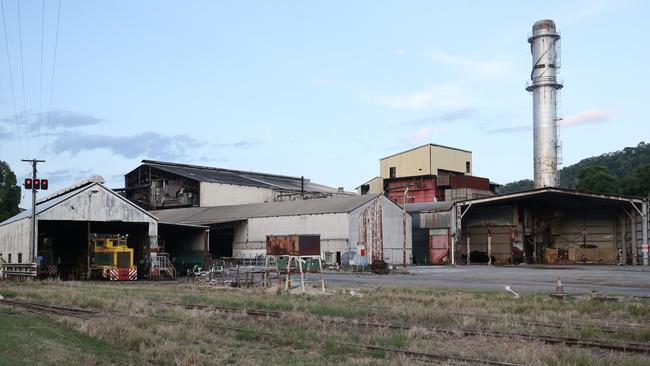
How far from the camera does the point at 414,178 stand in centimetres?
8775

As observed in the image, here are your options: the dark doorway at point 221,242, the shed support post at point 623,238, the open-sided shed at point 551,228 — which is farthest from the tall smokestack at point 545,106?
the dark doorway at point 221,242

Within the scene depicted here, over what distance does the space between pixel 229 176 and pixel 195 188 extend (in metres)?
9.73

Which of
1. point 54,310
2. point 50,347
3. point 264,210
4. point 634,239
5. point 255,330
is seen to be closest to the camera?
point 50,347

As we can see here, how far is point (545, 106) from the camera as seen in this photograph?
77.1 metres

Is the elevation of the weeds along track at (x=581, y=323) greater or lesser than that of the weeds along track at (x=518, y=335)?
lesser

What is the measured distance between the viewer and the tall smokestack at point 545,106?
77.0m

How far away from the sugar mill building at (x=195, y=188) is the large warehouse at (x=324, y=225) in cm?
818

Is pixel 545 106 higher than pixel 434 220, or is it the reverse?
pixel 545 106

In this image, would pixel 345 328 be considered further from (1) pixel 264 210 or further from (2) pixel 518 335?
(1) pixel 264 210

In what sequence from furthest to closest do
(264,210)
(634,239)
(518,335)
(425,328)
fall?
(264,210), (634,239), (425,328), (518,335)

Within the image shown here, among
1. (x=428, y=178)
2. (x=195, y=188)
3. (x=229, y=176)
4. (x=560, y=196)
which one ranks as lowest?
(x=560, y=196)

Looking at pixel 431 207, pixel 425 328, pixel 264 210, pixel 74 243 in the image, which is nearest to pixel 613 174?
pixel 431 207

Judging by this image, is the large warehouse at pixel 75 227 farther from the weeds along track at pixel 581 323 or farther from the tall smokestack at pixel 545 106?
the tall smokestack at pixel 545 106

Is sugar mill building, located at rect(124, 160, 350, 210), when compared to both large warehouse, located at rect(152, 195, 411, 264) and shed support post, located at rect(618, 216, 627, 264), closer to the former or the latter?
large warehouse, located at rect(152, 195, 411, 264)
